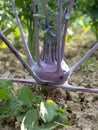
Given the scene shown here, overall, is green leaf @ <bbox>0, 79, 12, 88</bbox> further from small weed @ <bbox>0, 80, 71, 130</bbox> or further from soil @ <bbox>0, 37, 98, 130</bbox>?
soil @ <bbox>0, 37, 98, 130</bbox>

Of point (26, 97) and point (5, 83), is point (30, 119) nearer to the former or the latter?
point (26, 97)

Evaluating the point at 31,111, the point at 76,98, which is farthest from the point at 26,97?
the point at 76,98

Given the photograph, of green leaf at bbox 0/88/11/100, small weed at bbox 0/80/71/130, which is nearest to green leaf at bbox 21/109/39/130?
small weed at bbox 0/80/71/130

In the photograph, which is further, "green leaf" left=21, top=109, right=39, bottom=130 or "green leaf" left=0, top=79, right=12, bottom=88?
"green leaf" left=0, top=79, right=12, bottom=88

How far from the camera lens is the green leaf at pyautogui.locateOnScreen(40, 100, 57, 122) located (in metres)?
1.17

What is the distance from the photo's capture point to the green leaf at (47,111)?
1.17 metres

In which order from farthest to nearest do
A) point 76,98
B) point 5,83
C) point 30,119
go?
point 76,98, point 5,83, point 30,119

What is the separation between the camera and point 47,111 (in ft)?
3.91

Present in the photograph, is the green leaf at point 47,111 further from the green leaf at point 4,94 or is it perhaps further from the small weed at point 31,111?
the green leaf at point 4,94

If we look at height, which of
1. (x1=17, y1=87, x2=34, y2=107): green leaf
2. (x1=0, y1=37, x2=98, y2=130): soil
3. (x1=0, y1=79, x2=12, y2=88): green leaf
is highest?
(x1=0, y1=79, x2=12, y2=88): green leaf

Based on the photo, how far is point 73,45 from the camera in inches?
97.3

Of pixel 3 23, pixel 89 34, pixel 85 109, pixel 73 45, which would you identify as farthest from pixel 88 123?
pixel 89 34

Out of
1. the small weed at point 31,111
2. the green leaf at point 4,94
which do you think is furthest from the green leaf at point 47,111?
the green leaf at point 4,94

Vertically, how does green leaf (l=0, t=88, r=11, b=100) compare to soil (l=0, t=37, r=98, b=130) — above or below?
above
